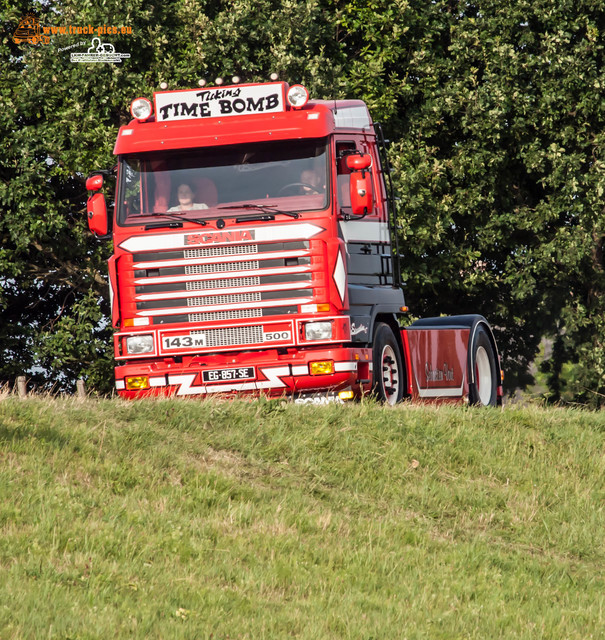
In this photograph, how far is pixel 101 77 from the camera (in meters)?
20.8

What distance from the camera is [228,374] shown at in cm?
1245

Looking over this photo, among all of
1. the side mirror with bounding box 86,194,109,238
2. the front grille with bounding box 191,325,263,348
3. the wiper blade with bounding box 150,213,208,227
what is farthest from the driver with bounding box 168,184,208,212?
the front grille with bounding box 191,325,263,348

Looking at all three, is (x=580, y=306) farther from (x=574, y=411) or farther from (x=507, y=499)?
(x=507, y=499)

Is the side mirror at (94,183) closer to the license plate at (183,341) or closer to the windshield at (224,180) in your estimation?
the windshield at (224,180)

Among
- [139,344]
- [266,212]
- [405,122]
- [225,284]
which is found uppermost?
Answer: [405,122]

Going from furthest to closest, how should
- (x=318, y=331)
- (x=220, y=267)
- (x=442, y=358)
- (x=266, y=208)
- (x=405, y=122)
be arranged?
(x=405, y=122) → (x=442, y=358) → (x=220, y=267) → (x=266, y=208) → (x=318, y=331)

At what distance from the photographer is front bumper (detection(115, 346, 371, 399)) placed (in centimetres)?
1230

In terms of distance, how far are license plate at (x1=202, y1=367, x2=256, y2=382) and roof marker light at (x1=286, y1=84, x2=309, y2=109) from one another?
3.18m

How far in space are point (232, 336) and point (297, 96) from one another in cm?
296

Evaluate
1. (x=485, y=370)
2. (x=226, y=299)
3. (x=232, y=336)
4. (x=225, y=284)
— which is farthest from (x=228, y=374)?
(x=485, y=370)

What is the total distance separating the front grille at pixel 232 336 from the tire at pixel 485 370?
453 centimetres

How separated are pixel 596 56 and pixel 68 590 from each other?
18.0m

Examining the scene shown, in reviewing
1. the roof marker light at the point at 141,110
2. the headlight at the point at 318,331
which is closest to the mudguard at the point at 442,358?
the headlight at the point at 318,331

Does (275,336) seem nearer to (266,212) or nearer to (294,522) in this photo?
(266,212)
